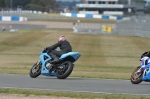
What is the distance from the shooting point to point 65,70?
1441 cm

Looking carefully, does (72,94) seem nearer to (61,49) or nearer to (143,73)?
(143,73)

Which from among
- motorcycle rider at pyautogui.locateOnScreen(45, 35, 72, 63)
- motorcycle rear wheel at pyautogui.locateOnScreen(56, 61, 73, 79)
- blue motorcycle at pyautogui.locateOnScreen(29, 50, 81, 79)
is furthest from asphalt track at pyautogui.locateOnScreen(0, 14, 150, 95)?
motorcycle rider at pyautogui.locateOnScreen(45, 35, 72, 63)

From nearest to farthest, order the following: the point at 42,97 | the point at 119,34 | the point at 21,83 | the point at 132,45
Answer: the point at 42,97, the point at 21,83, the point at 132,45, the point at 119,34

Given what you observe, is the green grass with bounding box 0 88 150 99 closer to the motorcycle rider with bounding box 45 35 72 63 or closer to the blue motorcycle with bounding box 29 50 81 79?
the blue motorcycle with bounding box 29 50 81 79

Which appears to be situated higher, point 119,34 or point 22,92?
point 22,92

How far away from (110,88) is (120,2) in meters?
186

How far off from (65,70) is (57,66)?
1.15ft

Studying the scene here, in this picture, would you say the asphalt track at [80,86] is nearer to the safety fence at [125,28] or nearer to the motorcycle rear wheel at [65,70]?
the motorcycle rear wheel at [65,70]

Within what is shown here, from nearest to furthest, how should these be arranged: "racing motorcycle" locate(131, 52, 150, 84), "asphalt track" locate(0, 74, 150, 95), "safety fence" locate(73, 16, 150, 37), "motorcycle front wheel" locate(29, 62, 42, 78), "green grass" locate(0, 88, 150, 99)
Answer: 1. "green grass" locate(0, 88, 150, 99)
2. "asphalt track" locate(0, 74, 150, 95)
3. "racing motorcycle" locate(131, 52, 150, 84)
4. "motorcycle front wheel" locate(29, 62, 42, 78)
5. "safety fence" locate(73, 16, 150, 37)

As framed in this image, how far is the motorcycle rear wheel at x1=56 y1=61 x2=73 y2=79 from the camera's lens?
14.2 metres

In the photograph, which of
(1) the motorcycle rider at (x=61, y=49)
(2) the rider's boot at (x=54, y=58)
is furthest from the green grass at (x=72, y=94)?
(1) the motorcycle rider at (x=61, y=49)

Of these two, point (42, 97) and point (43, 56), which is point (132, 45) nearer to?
point (43, 56)

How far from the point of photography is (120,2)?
19562cm

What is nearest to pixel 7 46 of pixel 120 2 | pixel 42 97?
pixel 42 97
